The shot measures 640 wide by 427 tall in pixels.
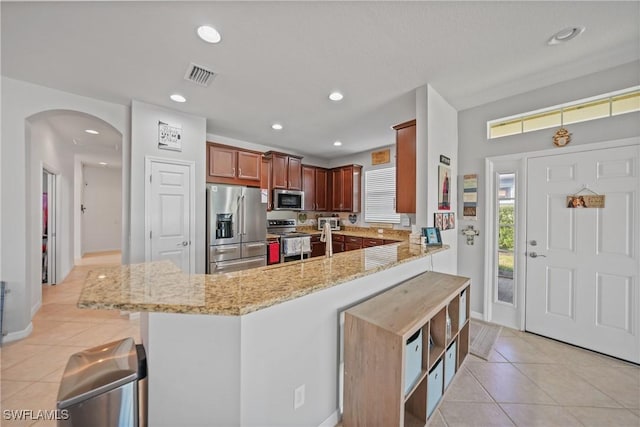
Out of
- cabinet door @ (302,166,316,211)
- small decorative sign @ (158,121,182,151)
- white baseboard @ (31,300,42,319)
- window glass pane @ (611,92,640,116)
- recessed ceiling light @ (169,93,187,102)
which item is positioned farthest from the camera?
cabinet door @ (302,166,316,211)

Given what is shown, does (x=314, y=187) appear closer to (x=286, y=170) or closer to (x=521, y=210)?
(x=286, y=170)

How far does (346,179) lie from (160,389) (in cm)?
489

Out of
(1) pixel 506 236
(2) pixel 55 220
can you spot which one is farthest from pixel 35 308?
(1) pixel 506 236

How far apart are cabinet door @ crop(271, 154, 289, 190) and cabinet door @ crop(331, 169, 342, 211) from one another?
4.22 ft

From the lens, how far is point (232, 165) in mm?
4004

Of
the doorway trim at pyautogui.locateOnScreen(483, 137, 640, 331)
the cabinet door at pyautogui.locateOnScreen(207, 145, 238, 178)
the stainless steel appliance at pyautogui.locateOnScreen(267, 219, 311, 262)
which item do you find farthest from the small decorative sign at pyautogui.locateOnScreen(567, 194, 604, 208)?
the cabinet door at pyautogui.locateOnScreen(207, 145, 238, 178)

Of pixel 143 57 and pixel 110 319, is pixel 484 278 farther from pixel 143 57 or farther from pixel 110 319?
pixel 110 319

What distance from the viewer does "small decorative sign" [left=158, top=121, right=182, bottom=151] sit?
3.14 meters

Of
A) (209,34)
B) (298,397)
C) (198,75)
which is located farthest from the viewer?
(198,75)

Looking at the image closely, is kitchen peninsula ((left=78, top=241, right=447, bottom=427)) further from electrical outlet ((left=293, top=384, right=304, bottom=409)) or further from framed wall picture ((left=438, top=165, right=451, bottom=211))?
framed wall picture ((left=438, top=165, right=451, bottom=211))

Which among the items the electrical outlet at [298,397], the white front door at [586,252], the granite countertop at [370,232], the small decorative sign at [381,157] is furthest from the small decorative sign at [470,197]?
the electrical outlet at [298,397]

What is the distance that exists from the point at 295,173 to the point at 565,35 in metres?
4.13

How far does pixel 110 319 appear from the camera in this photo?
3070mm

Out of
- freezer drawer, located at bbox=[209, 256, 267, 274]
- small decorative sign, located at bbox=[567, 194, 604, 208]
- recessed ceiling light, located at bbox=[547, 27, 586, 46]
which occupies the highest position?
recessed ceiling light, located at bbox=[547, 27, 586, 46]
